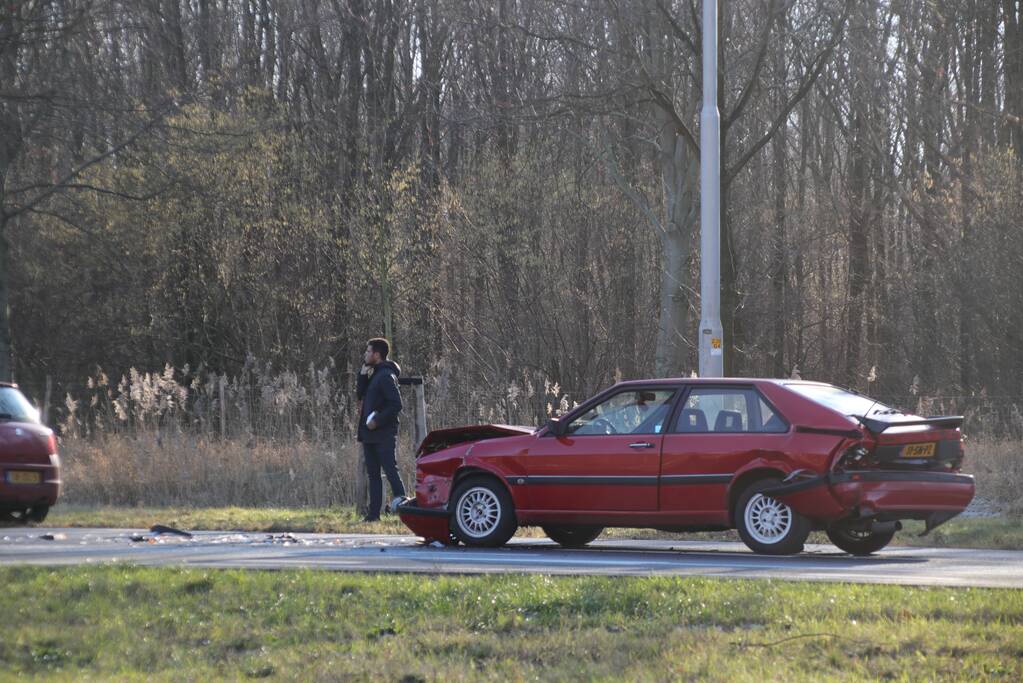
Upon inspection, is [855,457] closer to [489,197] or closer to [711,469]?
[711,469]

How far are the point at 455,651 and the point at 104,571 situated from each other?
430 cm

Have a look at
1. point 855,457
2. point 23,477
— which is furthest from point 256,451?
point 855,457

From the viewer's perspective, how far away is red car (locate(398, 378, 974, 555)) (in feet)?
42.6

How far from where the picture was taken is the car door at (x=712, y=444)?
43.9ft

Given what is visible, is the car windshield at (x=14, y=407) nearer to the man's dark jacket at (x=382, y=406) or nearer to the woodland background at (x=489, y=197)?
the man's dark jacket at (x=382, y=406)

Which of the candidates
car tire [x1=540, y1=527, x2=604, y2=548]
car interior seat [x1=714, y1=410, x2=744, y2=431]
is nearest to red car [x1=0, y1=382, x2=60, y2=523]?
car tire [x1=540, y1=527, x2=604, y2=548]

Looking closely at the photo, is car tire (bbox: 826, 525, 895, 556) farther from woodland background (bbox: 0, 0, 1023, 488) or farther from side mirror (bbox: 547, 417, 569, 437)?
woodland background (bbox: 0, 0, 1023, 488)

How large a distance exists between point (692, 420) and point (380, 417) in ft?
15.2

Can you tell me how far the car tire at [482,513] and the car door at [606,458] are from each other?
0.31 metres

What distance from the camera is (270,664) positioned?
8273mm

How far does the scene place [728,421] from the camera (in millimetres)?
13680

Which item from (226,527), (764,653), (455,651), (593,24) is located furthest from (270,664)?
(593,24)

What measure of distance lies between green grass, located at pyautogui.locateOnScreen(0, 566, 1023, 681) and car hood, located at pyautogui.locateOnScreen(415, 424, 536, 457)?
4017 mm

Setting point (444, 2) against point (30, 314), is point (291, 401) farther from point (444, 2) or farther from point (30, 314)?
point (30, 314)
